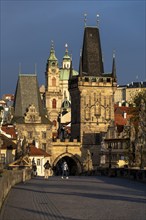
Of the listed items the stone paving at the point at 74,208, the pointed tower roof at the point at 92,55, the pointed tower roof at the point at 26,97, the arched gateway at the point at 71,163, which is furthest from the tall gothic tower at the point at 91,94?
the stone paving at the point at 74,208

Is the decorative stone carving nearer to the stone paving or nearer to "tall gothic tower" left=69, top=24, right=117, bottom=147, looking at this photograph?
"tall gothic tower" left=69, top=24, right=117, bottom=147

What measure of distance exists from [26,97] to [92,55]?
1473cm

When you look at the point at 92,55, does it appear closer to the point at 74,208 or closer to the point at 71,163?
the point at 71,163

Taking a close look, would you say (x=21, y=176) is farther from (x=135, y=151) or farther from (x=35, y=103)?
(x=35, y=103)

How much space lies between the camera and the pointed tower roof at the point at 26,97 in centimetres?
12488

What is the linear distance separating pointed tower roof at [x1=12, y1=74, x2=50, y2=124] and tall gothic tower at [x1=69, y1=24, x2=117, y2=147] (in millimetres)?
6673

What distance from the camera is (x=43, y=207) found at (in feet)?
70.0

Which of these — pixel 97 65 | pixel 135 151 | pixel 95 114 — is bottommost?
pixel 135 151

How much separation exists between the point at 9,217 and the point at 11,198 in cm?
754

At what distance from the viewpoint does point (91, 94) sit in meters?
128

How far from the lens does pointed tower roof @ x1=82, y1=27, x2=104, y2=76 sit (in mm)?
130875

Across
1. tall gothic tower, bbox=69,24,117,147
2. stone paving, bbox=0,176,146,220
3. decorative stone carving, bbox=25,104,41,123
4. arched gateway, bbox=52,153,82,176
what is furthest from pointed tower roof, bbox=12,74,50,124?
stone paving, bbox=0,176,146,220

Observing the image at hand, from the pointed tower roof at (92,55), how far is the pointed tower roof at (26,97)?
9.75 m

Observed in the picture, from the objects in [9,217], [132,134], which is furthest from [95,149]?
[9,217]
